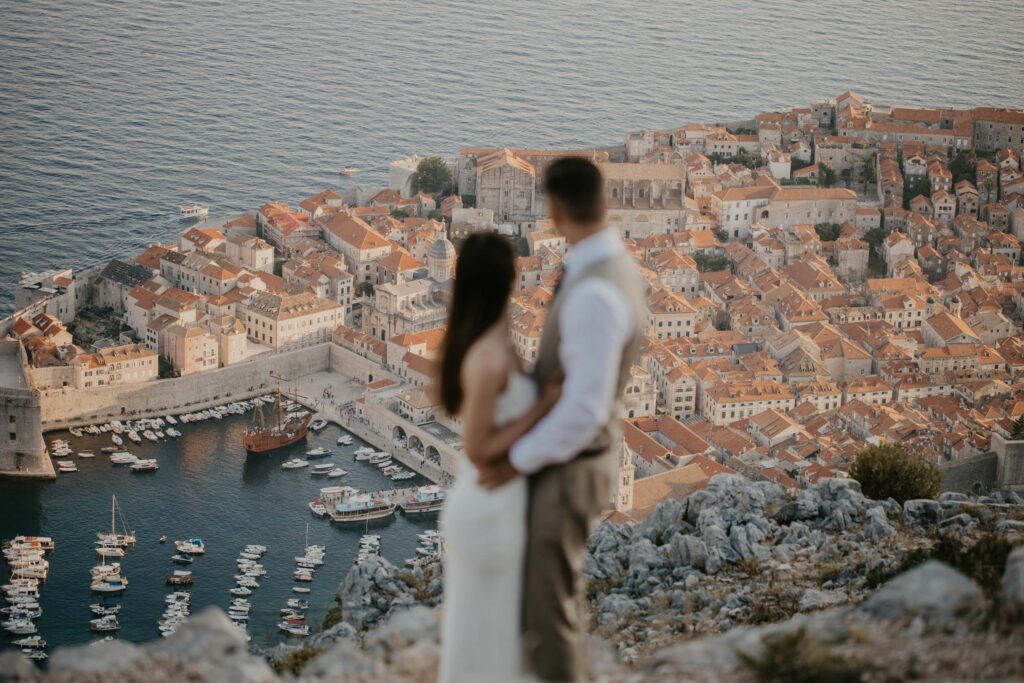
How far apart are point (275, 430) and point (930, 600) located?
15.8 m

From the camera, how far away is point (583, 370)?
13.1 ft

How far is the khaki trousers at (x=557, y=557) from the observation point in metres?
4.12

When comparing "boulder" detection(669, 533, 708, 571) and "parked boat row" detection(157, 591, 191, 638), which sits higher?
"boulder" detection(669, 533, 708, 571)

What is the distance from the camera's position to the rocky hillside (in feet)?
15.3

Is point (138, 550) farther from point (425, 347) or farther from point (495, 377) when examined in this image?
point (495, 377)

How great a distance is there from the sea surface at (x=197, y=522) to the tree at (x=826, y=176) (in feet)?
38.7

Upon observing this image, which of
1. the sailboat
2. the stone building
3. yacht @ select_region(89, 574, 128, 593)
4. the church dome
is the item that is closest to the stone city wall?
the church dome

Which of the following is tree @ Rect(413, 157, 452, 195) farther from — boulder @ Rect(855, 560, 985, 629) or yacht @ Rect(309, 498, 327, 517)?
boulder @ Rect(855, 560, 985, 629)

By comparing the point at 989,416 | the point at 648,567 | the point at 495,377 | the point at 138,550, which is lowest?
the point at 138,550

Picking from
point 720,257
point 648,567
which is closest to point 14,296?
point 720,257

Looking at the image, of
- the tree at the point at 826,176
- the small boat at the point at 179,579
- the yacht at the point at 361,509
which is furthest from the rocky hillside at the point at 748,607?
the tree at the point at 826,176

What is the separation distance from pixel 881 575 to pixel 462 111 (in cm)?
2955

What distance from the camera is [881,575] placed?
296 inches

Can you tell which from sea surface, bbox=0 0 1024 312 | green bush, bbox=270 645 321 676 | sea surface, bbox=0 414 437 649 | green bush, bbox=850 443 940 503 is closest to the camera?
green bush, bbox=270 645 321 676
